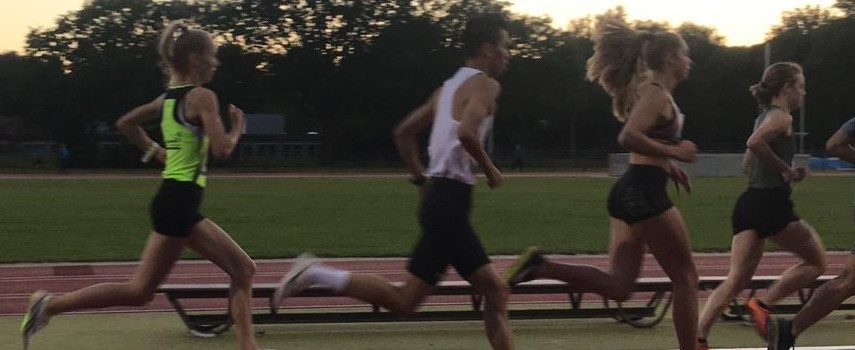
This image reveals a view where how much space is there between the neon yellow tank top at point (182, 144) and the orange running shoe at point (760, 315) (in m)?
3.21

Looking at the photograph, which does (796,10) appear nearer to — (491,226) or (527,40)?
(527,40)

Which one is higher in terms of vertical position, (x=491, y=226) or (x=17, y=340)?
(x=17, y=340)

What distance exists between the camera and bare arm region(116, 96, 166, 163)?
551cm

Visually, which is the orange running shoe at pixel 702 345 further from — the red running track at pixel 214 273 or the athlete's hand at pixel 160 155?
the athlete's hand at pixel 160 155

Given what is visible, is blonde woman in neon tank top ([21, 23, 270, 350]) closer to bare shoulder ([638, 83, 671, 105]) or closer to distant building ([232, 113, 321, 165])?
bare shoulder ([638, 83, 671, 105])

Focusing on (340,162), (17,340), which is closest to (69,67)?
(340,162)

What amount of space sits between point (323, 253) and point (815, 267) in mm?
8113

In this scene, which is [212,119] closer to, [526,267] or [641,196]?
[526,267]

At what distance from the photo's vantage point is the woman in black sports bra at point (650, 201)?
4.94 meters

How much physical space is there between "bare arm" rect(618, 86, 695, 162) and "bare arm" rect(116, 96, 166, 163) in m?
2.38

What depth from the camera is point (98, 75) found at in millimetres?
62438

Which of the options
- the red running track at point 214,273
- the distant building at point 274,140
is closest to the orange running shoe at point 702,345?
the red running track at point 214,273

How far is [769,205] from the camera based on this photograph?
19.2ft

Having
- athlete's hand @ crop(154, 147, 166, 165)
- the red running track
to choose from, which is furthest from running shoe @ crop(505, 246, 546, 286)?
the red running track
